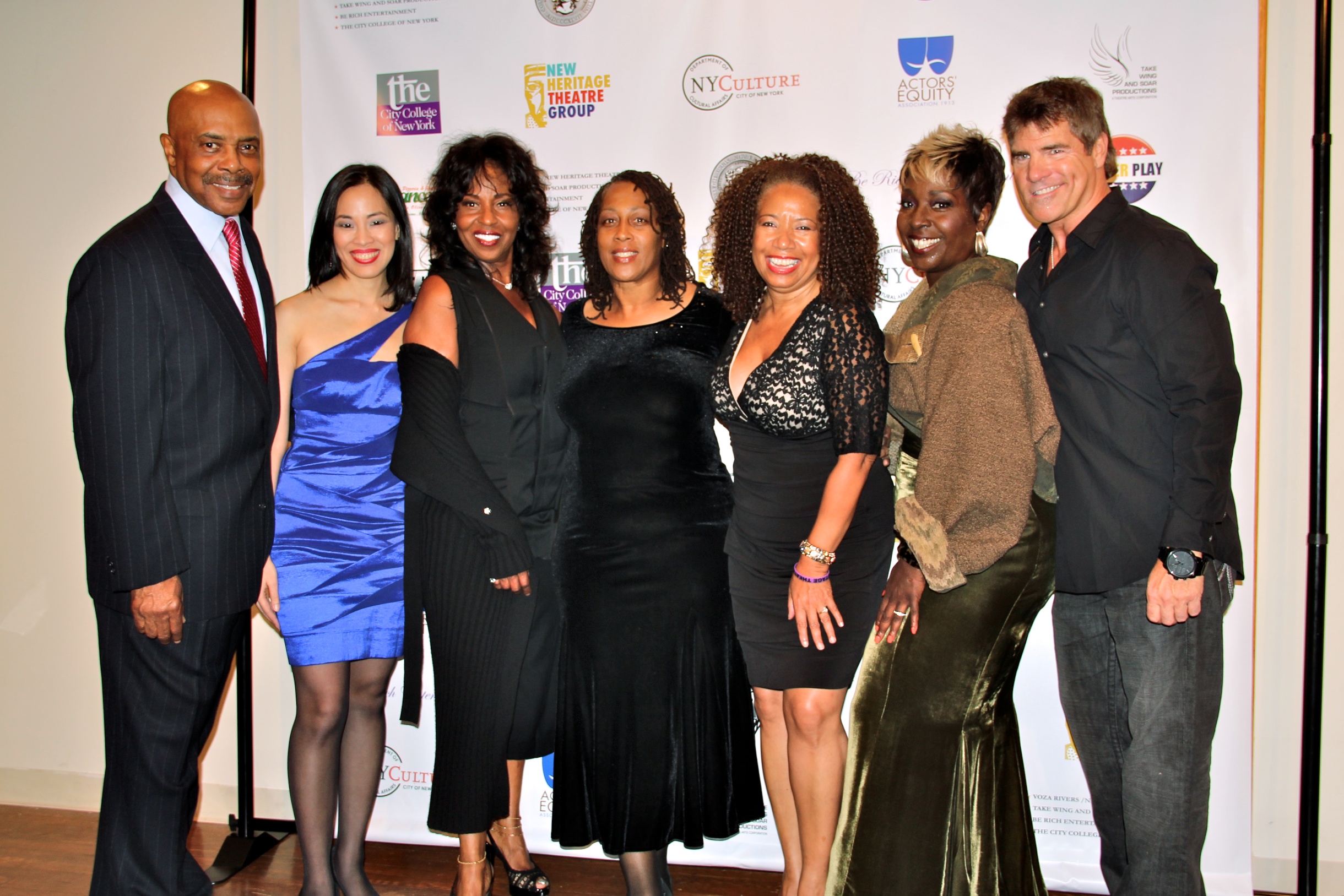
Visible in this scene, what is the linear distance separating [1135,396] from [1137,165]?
1.27 metres

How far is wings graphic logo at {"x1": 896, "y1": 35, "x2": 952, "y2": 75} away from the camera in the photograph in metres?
2.83

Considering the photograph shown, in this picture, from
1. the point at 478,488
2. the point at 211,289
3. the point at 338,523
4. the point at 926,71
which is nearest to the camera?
the point at 211,289

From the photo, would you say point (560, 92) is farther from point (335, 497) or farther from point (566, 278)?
point (335, 497)

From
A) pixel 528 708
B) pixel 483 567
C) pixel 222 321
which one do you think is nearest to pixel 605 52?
pixel 222 321

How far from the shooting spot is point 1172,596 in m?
1.82

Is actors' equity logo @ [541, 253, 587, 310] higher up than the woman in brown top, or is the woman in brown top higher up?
actors' equity logo @ [541, 253, 587, 310]

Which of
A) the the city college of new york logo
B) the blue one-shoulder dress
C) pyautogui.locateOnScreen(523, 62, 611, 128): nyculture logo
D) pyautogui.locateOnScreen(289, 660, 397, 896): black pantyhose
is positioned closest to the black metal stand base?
pyautogui.locateOnScreen(289, 660, 397, 896): black pantyhose

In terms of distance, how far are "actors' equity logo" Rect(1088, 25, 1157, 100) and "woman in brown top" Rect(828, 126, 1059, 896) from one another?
934mm

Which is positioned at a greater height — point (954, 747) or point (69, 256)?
point (69, 256)

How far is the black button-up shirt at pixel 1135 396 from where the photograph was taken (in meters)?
1.79

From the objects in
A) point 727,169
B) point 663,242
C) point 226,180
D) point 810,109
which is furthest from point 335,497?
point 810,109

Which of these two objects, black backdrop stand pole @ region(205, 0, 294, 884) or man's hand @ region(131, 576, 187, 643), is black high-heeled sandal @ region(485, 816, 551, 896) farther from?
man's hand @ region(131, 576, 187, 643)

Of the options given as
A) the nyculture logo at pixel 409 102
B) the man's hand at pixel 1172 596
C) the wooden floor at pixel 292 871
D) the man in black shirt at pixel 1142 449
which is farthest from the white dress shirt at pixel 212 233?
the man's hand at pixel 1172 596

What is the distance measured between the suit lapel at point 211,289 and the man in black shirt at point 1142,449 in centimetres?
187
